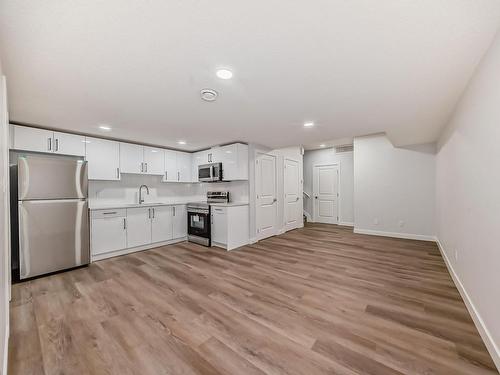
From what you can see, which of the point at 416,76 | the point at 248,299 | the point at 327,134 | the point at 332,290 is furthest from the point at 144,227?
the point at 416,76

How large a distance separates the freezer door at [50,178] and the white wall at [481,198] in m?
4.89

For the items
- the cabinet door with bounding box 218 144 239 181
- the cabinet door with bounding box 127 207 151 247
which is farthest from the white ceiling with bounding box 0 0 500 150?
the cabinet door with bounding box 127 207 151 247

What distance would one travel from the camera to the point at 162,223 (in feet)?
14.9

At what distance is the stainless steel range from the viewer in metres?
4.50

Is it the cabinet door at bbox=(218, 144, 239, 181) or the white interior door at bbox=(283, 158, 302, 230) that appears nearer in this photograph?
the cabinet door at bbox=(218, 144, 239, 181)

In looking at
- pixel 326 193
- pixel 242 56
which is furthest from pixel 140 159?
pixel 326 193

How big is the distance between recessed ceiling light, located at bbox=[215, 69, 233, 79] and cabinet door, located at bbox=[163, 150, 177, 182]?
3.59m

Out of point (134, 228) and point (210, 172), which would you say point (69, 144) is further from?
point (210, 172)

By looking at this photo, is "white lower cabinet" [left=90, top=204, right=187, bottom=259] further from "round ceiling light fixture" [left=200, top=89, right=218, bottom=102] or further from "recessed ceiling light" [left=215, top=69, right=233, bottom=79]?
"recessed ceiling light" [left=215, top=69, right=233, bottom=79]

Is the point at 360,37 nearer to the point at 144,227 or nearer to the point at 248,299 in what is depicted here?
the point at 248,299

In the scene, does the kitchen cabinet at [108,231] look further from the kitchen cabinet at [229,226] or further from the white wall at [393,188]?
the white wall at [393,188]

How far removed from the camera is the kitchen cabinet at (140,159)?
4.20m

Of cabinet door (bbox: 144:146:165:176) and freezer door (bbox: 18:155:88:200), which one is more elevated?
cabinet door (bbox: 144:146:165:176)

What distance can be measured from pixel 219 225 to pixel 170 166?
1.97 meters
